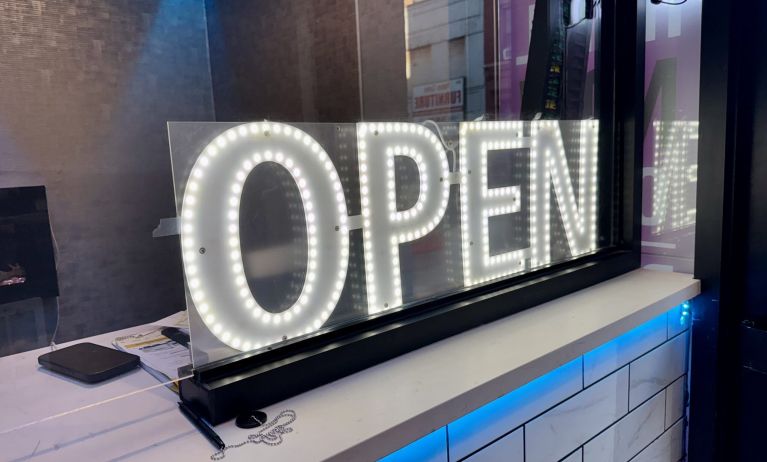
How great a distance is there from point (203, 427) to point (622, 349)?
905mm

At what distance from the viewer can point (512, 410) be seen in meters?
0.91

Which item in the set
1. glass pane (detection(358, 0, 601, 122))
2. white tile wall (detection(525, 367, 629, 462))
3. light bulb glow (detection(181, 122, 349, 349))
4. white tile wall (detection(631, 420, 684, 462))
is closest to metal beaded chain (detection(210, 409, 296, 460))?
light bulb glow (detection(181, 122, 349, 349))

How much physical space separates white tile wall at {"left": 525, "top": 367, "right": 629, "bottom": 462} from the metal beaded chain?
0.47m

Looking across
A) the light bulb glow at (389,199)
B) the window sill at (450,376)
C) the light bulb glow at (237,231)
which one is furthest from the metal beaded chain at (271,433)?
the light bulb glow at (389,199)

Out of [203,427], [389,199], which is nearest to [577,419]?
[389,199]

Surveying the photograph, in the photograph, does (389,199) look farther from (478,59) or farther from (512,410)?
(478,59)

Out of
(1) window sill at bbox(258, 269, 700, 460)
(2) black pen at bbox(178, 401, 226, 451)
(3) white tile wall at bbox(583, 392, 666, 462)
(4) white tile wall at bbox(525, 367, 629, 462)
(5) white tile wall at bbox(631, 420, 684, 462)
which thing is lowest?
(5) white tile wall at bbox(631, 420, 684, 462)

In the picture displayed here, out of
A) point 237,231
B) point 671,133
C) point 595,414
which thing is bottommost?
point 595,414

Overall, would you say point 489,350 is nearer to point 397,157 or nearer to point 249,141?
point 397,157

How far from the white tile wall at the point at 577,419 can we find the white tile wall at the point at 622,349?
0.08 ft

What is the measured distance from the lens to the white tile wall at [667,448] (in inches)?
51.3

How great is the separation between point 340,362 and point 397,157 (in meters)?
0.38

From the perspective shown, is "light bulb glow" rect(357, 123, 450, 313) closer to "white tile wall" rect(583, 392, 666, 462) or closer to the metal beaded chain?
the metal beaded chain

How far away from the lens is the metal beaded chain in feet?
2.08
